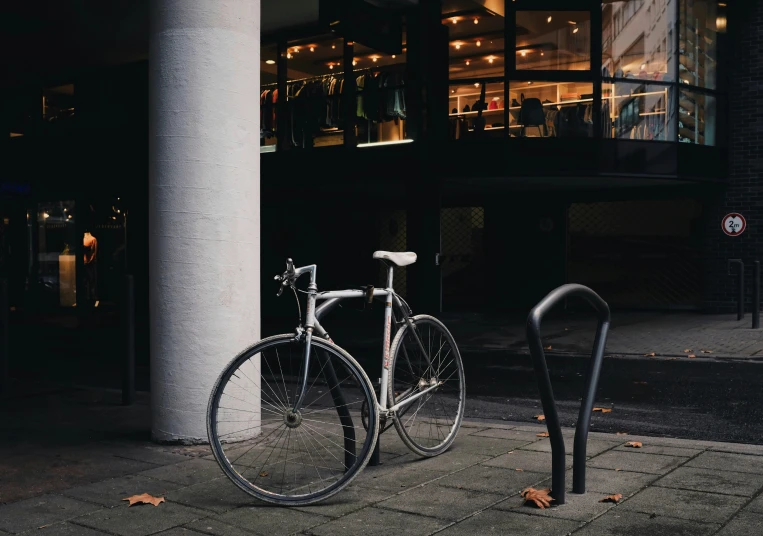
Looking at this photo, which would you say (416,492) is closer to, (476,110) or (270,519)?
(270,519)

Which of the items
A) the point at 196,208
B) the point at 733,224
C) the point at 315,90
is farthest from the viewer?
the point at 315,90

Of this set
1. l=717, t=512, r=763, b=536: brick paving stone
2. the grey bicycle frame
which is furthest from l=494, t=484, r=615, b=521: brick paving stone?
the grey bicycle frame

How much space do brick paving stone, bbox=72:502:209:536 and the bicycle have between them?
11.4 inches

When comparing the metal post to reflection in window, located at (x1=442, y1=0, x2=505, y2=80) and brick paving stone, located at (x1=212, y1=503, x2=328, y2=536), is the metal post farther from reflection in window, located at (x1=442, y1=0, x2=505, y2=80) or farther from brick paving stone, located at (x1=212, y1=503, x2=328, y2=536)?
brick paving stone, located at (x1=212, y1=503, x2=328, y2=536)

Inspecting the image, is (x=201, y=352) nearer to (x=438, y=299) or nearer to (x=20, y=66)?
(x=438, y=299)

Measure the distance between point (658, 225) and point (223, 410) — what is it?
1500 centimetres

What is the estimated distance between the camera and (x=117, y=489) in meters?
4.38

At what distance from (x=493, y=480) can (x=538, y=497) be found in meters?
0.49

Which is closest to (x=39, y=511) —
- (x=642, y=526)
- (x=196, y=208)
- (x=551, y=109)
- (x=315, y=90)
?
(x=196, y=208)

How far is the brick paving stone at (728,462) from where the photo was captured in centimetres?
460

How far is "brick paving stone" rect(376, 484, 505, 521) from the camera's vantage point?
12.8 ft

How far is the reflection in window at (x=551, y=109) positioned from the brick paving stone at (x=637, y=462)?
1157 cm

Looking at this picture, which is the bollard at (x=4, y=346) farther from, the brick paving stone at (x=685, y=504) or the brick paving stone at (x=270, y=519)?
the brick paving stone at (x=685, y=504)

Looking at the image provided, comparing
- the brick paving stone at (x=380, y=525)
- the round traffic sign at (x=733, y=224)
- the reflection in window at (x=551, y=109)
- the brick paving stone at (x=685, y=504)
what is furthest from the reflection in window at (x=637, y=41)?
the brick paving stone at (x=380, y=525)
